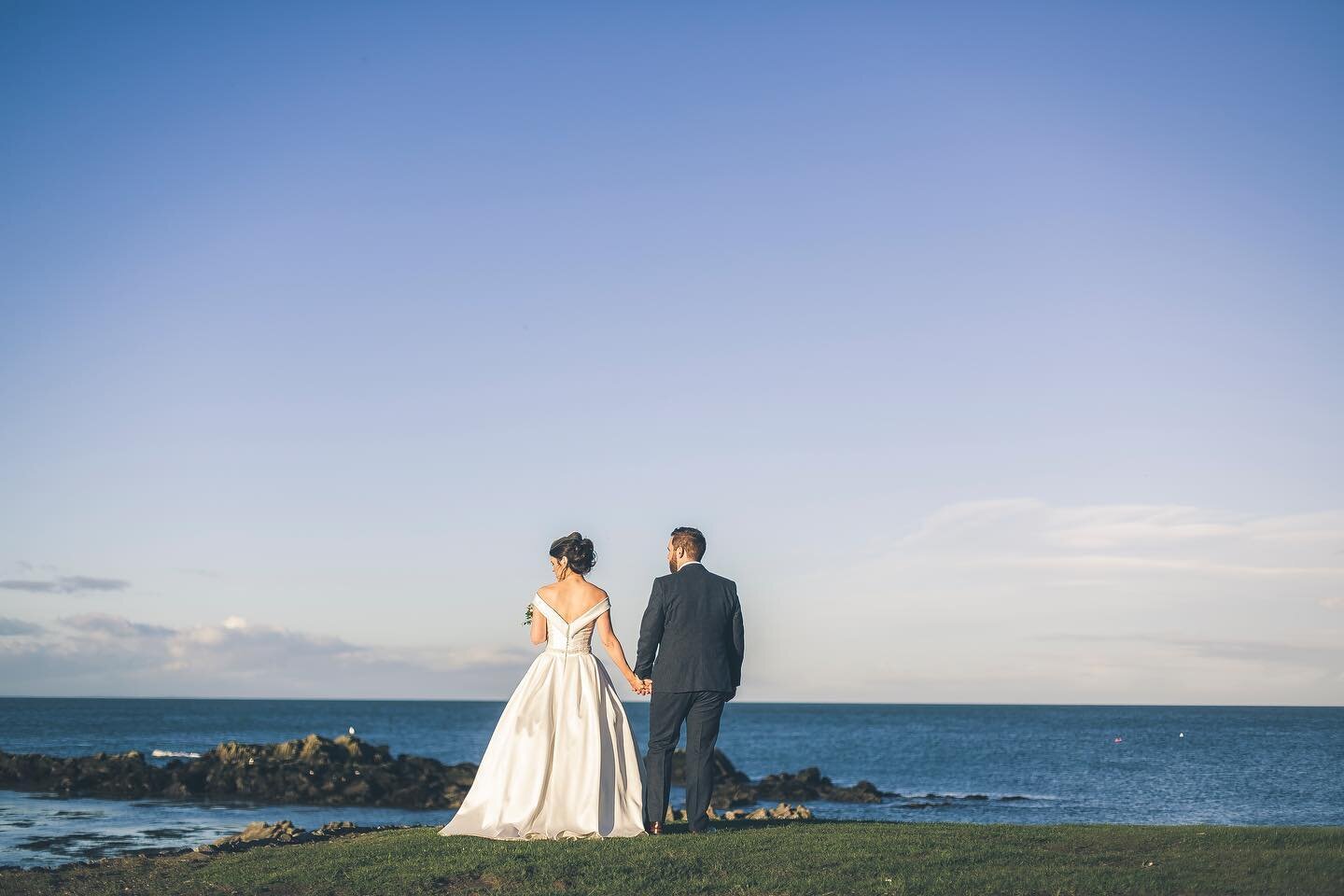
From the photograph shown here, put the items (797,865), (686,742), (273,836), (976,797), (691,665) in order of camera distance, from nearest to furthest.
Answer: (797,865) → (691,665) → (686,742) → (273,836) → (976,797)

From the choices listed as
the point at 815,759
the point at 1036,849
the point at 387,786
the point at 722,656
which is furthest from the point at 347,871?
the point at 815,759

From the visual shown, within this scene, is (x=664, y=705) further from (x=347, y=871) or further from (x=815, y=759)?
(x=815, y=759)

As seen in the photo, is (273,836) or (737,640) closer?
(737,640)

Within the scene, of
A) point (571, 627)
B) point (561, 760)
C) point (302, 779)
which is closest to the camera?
point (561, 760)

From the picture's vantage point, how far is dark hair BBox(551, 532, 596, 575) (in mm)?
12672

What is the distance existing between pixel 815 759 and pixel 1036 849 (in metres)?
63.2

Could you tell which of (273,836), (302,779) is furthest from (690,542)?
(302,779)

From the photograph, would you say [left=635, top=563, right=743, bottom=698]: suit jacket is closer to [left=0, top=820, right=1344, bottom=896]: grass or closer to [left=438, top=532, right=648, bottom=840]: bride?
[left=438, top=532, right=648, bottom=840]: bride

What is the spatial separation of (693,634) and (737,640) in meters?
0.55

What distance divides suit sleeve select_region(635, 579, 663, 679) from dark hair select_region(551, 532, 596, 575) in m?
1.03

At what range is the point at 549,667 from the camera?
496 inches

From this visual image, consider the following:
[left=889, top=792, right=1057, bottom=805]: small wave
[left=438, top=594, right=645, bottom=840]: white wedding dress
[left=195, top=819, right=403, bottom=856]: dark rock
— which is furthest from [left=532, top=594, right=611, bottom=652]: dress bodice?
[left=889, top=792, right=1057, bottom=805]: small wave

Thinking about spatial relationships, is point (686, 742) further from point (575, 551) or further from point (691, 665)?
point (575, 551)

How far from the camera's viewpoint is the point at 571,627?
494 inches
